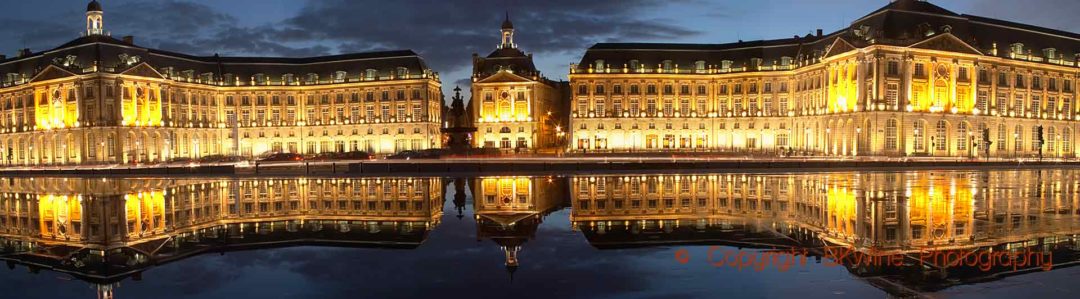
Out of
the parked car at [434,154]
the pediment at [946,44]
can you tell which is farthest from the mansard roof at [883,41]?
the parked car at [434,154]

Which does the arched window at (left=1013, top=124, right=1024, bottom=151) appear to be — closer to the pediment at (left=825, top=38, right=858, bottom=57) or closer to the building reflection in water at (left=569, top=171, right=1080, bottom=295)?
the pediment at (left=825, top=38, right=858, bottom=57)

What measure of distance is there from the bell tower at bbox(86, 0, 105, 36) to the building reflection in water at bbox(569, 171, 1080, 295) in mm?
81790

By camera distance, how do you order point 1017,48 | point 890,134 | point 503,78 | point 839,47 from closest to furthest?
point 890,134 < point 839,47 < point 1017,48 < point 503,78

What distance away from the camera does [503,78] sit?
97.8 meters

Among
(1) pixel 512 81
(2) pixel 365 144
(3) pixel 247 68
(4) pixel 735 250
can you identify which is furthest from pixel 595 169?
(3) pixel 247 68

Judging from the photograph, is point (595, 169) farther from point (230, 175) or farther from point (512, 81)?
point (512, 81)

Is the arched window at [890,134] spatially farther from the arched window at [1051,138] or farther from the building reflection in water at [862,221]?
the building reflection in water at [862,221]

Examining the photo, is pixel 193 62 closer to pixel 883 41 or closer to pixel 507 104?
pixel 507 104

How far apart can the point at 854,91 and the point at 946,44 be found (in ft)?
33.0

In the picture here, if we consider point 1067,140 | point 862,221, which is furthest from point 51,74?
point 1067,140

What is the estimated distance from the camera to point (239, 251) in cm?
1405

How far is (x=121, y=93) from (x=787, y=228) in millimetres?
85468

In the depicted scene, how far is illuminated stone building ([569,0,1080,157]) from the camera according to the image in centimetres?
7138

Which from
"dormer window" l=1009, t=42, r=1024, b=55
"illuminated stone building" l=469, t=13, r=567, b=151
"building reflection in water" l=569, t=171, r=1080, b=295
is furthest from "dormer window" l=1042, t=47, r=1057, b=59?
"building reflection in water" l=569, t=171, r=1080, b=295
